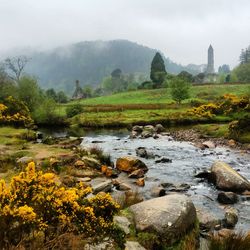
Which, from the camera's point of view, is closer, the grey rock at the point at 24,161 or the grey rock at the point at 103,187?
the grey rock at the point at 103,187

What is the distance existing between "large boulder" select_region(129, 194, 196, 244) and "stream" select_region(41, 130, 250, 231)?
3.06 meters

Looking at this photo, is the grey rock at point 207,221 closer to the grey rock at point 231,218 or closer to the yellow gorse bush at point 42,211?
the grey rock at point 231,218

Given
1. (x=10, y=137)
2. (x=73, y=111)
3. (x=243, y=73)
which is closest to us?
(x=10, y=137)

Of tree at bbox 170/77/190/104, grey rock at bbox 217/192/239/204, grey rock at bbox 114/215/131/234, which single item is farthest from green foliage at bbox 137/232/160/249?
tree at bbox 170/77/190/104

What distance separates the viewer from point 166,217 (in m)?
12.7

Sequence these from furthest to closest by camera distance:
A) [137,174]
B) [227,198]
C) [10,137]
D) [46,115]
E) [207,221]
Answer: [46,115] → [10,137] → [137,174] → [227,198] → [207,221]

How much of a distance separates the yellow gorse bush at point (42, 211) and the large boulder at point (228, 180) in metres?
11.6

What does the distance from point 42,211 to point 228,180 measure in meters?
14.1

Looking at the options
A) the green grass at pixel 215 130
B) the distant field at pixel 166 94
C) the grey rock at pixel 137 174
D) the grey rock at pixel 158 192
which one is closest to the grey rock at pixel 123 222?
the grey rock at pixel 158 192

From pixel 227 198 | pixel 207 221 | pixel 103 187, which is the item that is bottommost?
pixel 227 198

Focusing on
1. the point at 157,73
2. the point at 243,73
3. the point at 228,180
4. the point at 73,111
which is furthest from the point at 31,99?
the point at 243,73

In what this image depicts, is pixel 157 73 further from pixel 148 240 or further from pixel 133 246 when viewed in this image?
pixel 133 246

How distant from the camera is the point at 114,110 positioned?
82.1m

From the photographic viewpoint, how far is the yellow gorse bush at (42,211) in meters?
8.76
